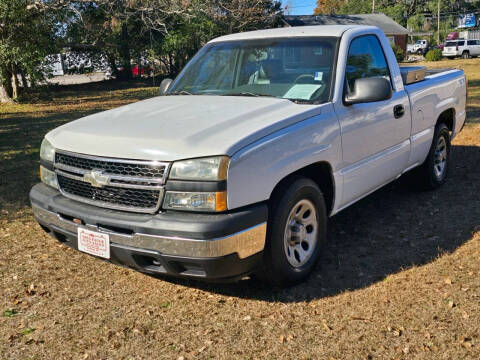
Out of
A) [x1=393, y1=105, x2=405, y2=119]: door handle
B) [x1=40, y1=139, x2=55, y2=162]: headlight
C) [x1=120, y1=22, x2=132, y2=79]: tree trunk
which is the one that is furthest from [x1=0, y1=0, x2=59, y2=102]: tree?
[x1=393, y1=105, x2=405, y2=119]: door handle

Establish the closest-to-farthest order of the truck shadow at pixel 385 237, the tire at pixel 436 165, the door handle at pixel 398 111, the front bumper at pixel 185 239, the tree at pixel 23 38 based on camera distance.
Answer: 1. the front bumper at pixel 185 239
2. the truck shadow at pixel 385 237
3. the door handle at pixel 398 111
4. the tire at pixel 436 165
5. the tree at pixel 23 38

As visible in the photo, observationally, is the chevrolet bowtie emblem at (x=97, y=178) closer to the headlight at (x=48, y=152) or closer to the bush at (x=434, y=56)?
the headlight at (x=48, y=152)

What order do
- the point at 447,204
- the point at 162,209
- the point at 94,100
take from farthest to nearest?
the point at 94,100 < the point at 447,204 < the point at 162,209

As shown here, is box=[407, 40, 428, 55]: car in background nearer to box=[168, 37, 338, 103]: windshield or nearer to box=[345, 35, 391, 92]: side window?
box=[345, 35, 391, 92]: side window

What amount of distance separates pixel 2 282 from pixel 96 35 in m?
21.7

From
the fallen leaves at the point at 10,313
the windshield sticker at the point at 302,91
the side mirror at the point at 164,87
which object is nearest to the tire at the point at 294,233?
the windshield sticker at the point at 302,91

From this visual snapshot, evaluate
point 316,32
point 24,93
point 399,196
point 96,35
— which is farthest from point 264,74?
point 96,35

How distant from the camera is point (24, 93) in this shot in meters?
19.7

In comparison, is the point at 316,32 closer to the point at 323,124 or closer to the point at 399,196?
the point at 323,124

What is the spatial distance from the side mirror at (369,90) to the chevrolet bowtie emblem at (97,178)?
2.02 meters

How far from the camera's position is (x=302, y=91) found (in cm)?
407

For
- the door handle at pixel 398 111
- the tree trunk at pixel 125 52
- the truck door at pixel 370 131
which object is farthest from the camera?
the tree trunk at pixel 125 52

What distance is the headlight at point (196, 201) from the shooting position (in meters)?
3.05

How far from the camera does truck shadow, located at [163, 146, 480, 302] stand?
3920mm
